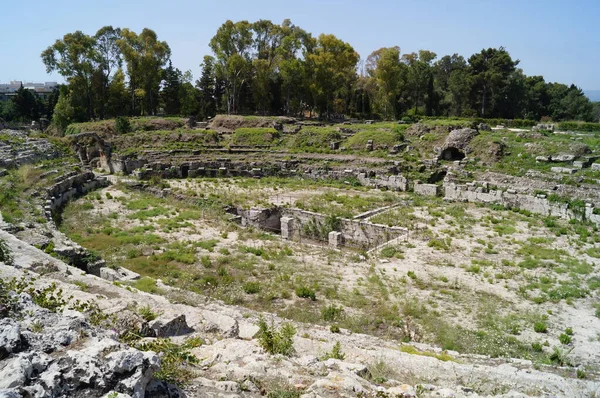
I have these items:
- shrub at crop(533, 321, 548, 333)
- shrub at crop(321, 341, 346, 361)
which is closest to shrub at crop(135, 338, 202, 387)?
shrub at crop(321, 341, 346, 361)

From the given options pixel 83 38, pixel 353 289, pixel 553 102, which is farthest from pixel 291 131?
pixel 553 102

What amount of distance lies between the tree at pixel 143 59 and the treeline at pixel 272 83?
0.39 ft

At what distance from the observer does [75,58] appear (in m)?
51.2

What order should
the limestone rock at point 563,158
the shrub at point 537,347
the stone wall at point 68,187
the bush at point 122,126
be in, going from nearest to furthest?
the shrub at point 537,347
the stone wall at point 68,187
the limestone rock at point 563,158
the bush at point 122,126

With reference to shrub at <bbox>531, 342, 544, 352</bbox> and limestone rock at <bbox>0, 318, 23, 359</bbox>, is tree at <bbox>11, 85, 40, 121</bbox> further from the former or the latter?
shrub at <bbox>531, 342, 544, 352</bbox>

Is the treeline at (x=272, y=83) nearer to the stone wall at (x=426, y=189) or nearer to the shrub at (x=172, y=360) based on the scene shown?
the stone wall at (x=426, y=189)

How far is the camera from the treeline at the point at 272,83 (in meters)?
54.4

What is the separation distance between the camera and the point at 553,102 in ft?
223

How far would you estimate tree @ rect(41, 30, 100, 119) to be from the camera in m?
50.6

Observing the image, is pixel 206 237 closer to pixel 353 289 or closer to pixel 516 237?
pixel 353 289

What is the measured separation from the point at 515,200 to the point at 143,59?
4524 centimetres

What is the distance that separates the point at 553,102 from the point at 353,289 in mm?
66958

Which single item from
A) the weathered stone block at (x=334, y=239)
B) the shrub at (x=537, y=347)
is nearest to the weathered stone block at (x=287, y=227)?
the weathered stone block at (x=334, y=239)

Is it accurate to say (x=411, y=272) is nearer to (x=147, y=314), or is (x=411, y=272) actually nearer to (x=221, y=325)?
(x=221, y=325)
